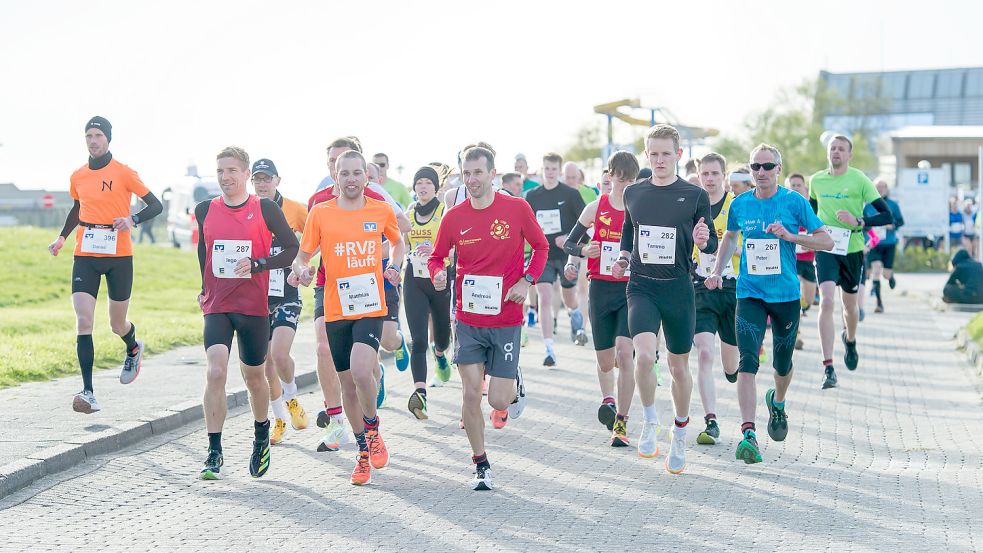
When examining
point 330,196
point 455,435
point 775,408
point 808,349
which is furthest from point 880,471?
point 808,349

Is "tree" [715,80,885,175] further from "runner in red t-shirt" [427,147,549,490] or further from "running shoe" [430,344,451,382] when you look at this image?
"runner in red t-shirt" [427,147,549,490]

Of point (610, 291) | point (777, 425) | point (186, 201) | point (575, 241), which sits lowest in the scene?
point (777, 425)

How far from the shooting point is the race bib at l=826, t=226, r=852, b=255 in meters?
13.2

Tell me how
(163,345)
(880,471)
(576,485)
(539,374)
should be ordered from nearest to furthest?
(576,485), (880,471), (539,374), (163,345)

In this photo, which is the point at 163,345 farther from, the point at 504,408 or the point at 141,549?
the point at 141,549

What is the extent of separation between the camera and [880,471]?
343 inches

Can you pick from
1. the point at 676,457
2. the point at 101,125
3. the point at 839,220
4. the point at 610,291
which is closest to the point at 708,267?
the point at 610,291

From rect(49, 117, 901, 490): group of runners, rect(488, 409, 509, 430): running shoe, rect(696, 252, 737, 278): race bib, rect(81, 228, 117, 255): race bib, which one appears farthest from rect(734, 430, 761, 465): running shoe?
rect(81, 228, 117, 255): race bib

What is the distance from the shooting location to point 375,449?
8641 mm

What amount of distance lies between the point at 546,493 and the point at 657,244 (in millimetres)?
1765

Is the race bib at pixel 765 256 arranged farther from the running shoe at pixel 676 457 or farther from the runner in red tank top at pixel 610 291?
the running shoe at pixel 676 457

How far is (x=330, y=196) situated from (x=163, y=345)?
773 centimetres

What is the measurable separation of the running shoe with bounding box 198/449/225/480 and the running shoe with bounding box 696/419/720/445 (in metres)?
3.31

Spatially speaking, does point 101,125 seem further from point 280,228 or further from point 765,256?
point 765,256
